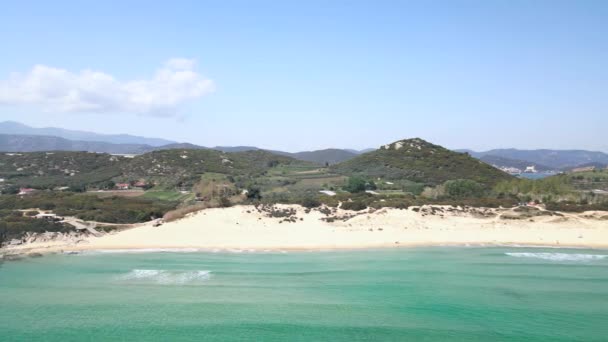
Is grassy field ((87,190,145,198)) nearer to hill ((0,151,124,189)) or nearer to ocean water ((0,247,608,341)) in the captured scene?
hill ((0,151,124,189))

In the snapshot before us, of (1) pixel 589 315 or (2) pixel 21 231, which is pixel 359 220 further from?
(2) pixel 21 231

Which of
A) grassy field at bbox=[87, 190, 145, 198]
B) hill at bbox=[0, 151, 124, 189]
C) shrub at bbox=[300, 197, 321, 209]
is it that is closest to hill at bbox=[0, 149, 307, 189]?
hill at bbox=[0, 151, 124, 189]

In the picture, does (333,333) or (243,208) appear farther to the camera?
(243,208)

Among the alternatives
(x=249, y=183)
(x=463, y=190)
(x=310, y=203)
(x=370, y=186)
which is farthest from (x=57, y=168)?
(x=463, y=190)

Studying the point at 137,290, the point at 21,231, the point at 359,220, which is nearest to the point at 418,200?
the point at 359,220

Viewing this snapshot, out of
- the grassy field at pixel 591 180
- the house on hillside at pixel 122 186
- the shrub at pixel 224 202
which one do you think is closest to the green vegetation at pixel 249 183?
the shrub at pixel 224 202

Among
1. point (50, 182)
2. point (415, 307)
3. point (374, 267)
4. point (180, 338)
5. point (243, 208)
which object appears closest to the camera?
point (180, 338)

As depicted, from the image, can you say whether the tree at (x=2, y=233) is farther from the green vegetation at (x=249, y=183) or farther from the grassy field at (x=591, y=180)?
the grassy field at (x=591, y=180)
